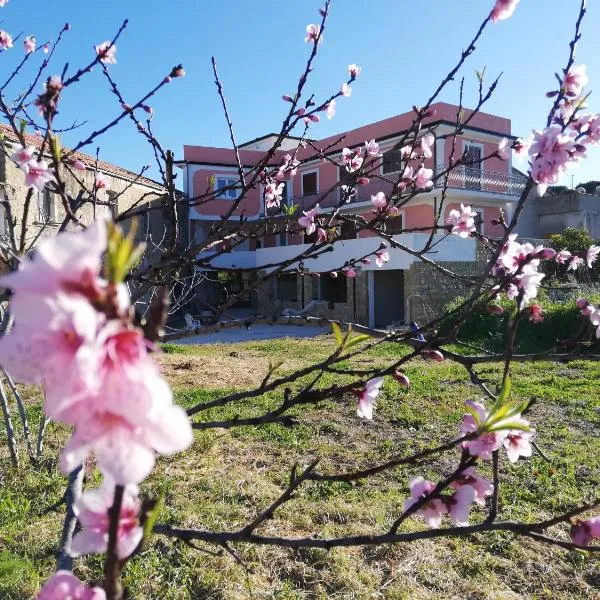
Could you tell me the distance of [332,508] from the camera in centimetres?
326

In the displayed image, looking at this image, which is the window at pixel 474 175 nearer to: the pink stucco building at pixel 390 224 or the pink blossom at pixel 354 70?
the pink stucco building at pixel 390 224

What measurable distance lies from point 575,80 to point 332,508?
260 centimetres

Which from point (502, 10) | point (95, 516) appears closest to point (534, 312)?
point (502, 10)

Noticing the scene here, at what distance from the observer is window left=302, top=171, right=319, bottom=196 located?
19.8 m

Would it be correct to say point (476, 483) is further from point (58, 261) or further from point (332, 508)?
point (332, 508)

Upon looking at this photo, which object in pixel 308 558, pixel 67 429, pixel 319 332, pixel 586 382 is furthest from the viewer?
pixel 319 332

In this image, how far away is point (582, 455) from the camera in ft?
13.8

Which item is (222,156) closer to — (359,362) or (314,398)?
(359,362)

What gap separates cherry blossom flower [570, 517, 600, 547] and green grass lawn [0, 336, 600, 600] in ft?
4.38

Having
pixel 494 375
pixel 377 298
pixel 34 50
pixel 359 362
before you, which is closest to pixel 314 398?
pixel 34 50

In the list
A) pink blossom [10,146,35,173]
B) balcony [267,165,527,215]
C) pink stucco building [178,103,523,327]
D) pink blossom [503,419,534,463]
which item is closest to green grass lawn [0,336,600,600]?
pink blossom [503,419,534,463]

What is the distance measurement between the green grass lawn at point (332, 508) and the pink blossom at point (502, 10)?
250 centimetres

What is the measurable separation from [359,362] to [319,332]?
16.7 feet

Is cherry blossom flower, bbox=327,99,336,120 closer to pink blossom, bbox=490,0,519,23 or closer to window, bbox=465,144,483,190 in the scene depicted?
pink blossom, bbox=490,0,519,23
